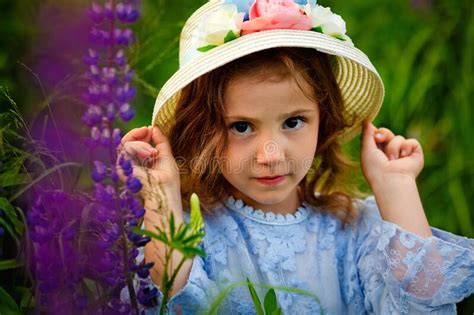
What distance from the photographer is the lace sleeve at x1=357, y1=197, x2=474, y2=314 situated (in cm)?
195

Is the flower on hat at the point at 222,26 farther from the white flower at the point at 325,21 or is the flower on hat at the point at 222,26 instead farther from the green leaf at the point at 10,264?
the green leaf at the point at 10,264

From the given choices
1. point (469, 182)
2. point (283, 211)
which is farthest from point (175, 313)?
point (469, 182)

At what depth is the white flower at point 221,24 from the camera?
1861 mm

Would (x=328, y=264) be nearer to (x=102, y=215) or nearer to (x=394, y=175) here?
(x=394, y=175)

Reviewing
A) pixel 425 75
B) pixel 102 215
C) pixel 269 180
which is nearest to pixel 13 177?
pixel 102 215

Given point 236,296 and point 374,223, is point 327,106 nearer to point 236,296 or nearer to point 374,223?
point 374,223

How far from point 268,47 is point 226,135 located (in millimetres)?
268

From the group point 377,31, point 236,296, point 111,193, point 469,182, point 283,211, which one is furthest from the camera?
point 377,31

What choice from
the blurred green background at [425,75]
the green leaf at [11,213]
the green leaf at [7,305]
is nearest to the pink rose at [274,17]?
the green leaf at [11,213]

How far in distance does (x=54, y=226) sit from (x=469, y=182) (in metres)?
2.33

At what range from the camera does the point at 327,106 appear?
2086 mm

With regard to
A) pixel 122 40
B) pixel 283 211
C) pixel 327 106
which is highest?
pixel 122 40

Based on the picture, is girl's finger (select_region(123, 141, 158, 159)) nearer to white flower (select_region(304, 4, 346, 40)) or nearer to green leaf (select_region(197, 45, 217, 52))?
green leaf (select_region(197, 45, 217, 52))

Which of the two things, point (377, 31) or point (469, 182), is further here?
point (377, 31)
